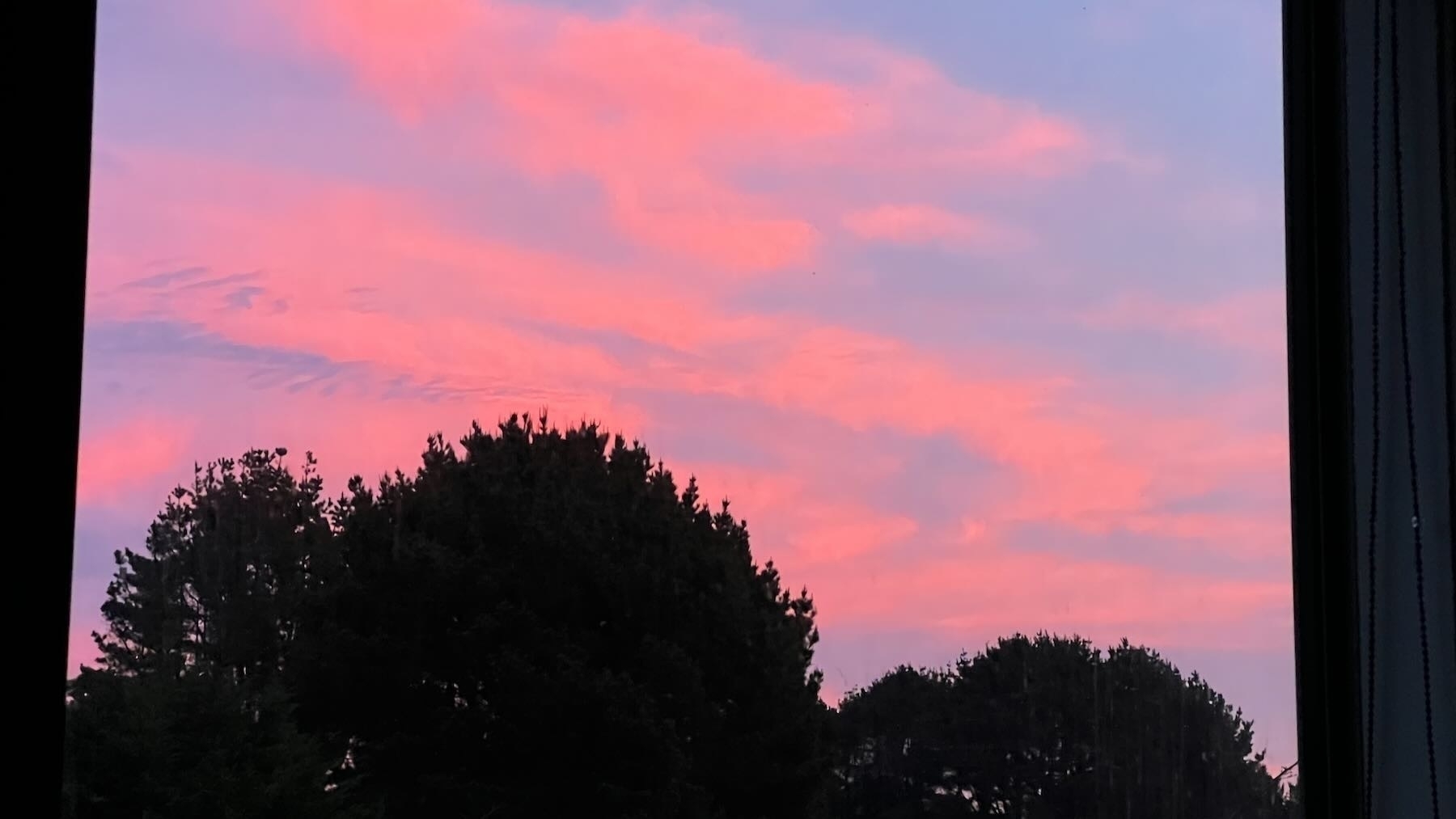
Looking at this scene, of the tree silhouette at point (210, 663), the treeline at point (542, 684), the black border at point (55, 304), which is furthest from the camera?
the treeline at point (542, 684)

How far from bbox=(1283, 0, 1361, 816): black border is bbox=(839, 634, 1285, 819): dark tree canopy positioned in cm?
54

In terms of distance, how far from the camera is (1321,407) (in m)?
1.36

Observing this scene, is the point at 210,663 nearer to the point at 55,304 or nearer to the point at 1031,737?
the point at 55,304

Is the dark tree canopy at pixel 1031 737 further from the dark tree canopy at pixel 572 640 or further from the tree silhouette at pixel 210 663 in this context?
the tree silhouette at pixel 210 663

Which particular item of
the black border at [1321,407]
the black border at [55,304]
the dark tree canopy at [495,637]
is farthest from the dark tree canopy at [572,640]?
the black border at [55,304]

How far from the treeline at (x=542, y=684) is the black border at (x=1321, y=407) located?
0.41m

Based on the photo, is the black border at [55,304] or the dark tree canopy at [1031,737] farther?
the dark tree canopy at [1031,737]

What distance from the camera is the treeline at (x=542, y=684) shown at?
1595 millimetres

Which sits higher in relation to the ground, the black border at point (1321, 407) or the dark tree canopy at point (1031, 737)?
the black border at point (1321, 407)

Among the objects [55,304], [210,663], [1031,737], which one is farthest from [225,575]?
[1031,737]

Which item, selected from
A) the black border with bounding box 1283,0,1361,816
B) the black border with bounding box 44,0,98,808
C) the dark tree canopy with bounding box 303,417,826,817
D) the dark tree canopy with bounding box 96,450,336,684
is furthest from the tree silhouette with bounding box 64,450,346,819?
the black border with bounding box 1283,0,1361,816

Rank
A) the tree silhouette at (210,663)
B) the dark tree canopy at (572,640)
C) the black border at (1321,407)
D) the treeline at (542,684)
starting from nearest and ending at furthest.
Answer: the black border at (1321,407) < the tree silhouette at (210,663) < the treeline at (542,684) < the dark tree canopy at (572,640)

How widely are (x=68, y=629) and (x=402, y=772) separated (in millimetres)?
1111

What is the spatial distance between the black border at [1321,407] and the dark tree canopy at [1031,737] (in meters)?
0.54
